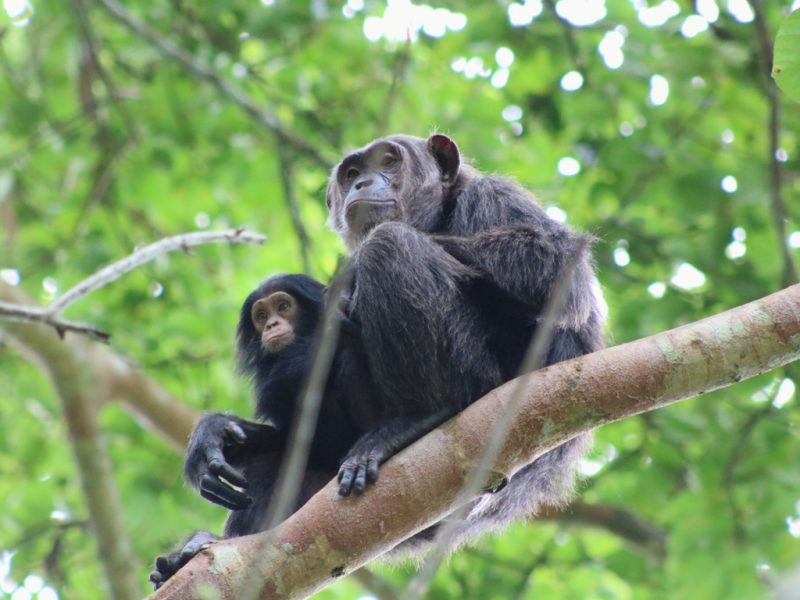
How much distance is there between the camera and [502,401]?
3912mm

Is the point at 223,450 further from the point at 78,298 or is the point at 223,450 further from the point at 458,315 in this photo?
the point at 458,315

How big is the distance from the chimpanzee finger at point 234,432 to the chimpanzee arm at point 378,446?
0.91m

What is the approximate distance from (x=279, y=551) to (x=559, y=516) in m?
5.19

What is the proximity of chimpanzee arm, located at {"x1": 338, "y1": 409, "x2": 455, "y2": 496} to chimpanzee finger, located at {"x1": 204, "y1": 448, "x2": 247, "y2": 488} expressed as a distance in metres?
Answer: 0.70

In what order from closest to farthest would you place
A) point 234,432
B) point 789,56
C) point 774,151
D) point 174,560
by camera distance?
point 789,56
point 174,560
point 234,432
point 774,151

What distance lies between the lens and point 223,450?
197 inches

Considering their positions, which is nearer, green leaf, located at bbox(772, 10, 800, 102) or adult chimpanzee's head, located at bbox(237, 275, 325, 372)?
green leaf, located at bbox(772, 10, 800, 102)

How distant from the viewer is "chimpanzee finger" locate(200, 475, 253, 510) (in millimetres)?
4582

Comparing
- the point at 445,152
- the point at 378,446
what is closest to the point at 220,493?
the point at 378,446

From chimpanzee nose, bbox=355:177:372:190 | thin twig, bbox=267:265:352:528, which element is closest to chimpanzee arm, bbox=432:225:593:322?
thin twig, bbox=267:265:352:528

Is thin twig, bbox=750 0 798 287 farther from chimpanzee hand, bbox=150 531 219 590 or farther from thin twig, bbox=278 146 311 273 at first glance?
chimpanzee hand, bbox=150 531 219 590

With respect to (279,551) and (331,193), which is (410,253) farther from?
(331,193)

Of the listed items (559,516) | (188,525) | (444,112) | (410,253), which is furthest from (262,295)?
(444,112)

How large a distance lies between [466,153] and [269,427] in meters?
4.37
